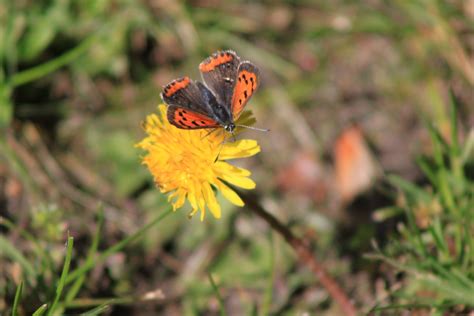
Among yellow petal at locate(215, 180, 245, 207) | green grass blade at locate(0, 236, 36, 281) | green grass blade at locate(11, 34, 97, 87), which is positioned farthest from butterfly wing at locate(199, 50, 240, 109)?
green grass blade at locate(0, 236, 36, 281)

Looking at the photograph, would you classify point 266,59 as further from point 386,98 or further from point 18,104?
point 18,104

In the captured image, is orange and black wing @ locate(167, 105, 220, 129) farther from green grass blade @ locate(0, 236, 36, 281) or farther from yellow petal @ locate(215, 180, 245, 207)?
green grass blade @ locate(0, 236, 36, 281)

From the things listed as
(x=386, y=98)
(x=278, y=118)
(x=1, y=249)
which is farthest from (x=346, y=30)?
(x=1, y=249)

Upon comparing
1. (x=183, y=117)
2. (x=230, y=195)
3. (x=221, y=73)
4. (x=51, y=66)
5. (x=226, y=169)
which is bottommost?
(x=230, y=195)

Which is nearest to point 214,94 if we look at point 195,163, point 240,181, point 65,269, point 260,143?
point 195,163

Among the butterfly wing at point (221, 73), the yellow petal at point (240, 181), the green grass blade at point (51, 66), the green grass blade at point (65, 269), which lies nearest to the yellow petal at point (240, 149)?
the yellow petal at point (240, 181)

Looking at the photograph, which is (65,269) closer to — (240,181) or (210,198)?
(210,198)
